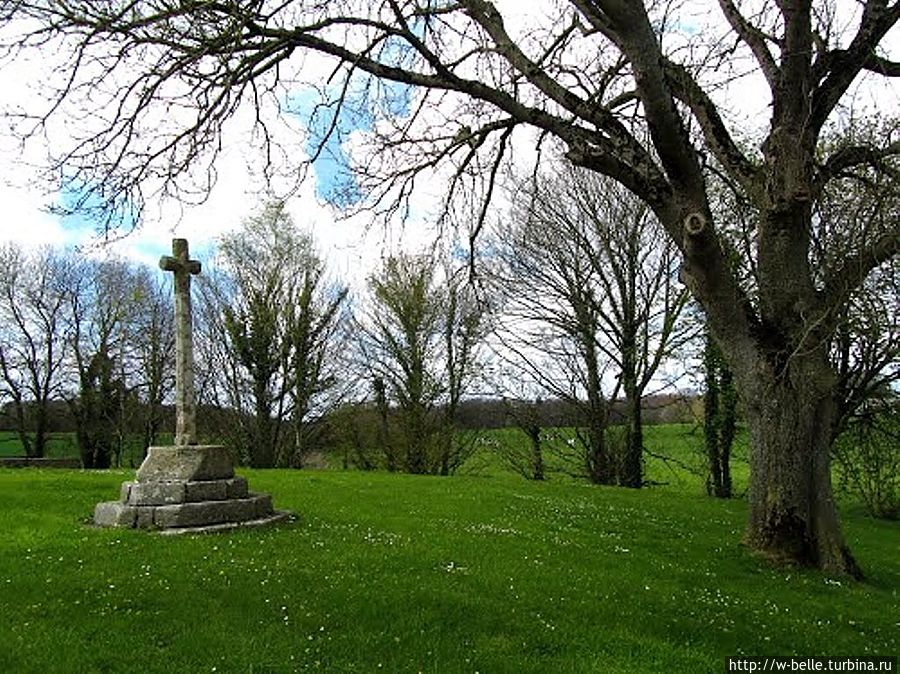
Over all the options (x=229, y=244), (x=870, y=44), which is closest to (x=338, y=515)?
(x=870, y=44)

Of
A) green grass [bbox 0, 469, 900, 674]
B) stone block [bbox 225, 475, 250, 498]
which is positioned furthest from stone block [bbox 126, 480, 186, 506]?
green grass [bbox 0, 469, 900, 674]

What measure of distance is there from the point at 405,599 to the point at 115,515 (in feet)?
16.7

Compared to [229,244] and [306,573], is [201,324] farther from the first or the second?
[306,573]

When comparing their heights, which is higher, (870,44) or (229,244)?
(229,244)

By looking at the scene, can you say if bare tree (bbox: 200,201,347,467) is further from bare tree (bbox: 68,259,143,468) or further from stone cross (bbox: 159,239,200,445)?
stone cross (bbox: 159,239,200,445)

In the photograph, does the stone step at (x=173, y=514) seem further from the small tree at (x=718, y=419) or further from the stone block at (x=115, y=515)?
the small tree at (x=718, y=419)

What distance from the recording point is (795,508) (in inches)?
381

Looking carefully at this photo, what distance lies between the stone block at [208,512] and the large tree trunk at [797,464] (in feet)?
22.2

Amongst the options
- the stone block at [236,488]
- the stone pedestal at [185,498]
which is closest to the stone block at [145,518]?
the stone pedestal at [185,498]

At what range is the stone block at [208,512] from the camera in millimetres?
9633

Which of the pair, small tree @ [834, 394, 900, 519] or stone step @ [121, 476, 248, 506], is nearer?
stone step @ [121, 476, 248, 506]

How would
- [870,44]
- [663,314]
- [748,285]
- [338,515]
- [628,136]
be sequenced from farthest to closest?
1. [663,314]
2. [748,285]
3. [338,515]
4. [628,136]
5. [870,44]

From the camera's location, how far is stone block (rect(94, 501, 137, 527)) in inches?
384

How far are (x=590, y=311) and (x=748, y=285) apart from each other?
1214 centimetres
